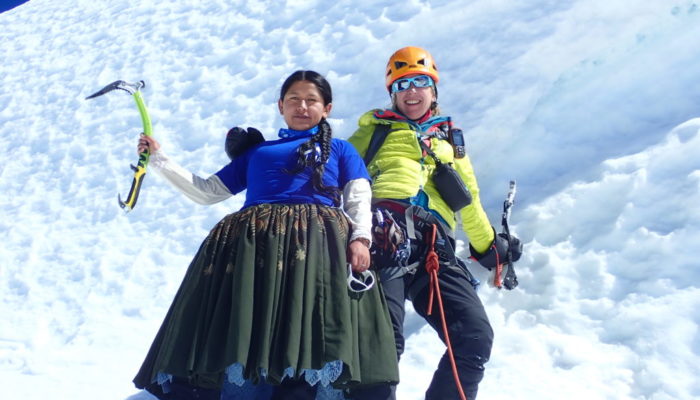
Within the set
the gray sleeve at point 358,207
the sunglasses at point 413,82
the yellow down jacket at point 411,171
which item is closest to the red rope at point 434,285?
the yellow down jacket at point 411,171

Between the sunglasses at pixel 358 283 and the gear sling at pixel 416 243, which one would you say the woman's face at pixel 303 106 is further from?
the sunglasses at pixel 358 283

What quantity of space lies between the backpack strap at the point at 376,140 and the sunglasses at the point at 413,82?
0.20m

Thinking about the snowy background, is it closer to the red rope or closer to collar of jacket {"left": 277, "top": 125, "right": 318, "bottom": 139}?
the red rope

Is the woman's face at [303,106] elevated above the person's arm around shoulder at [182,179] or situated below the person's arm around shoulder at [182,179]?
above

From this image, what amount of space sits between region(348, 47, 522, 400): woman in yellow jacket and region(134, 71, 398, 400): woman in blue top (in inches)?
7.0

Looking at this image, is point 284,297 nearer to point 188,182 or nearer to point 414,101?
point 188,182

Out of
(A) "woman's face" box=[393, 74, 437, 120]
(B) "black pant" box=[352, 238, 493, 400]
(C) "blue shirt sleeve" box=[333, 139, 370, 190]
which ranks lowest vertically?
(B) "black pant" box=[352, 238, 493, 400]

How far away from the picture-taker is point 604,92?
12.4 feet

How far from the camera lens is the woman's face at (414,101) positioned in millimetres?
2811

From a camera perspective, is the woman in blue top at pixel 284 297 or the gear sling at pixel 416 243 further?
the gear sling at pixel 416 243

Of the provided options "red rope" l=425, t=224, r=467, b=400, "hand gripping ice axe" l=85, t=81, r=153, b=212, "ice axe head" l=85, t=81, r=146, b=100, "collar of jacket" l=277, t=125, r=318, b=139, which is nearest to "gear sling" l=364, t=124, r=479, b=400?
"red rope" l=425, t=224, r=467, b=400

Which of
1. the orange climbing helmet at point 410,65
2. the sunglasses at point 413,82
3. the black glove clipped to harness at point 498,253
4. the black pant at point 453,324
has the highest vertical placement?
the orange climbing helmet at point 410,65

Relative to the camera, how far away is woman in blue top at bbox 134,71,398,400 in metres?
1.84

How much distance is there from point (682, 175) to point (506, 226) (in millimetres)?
951
